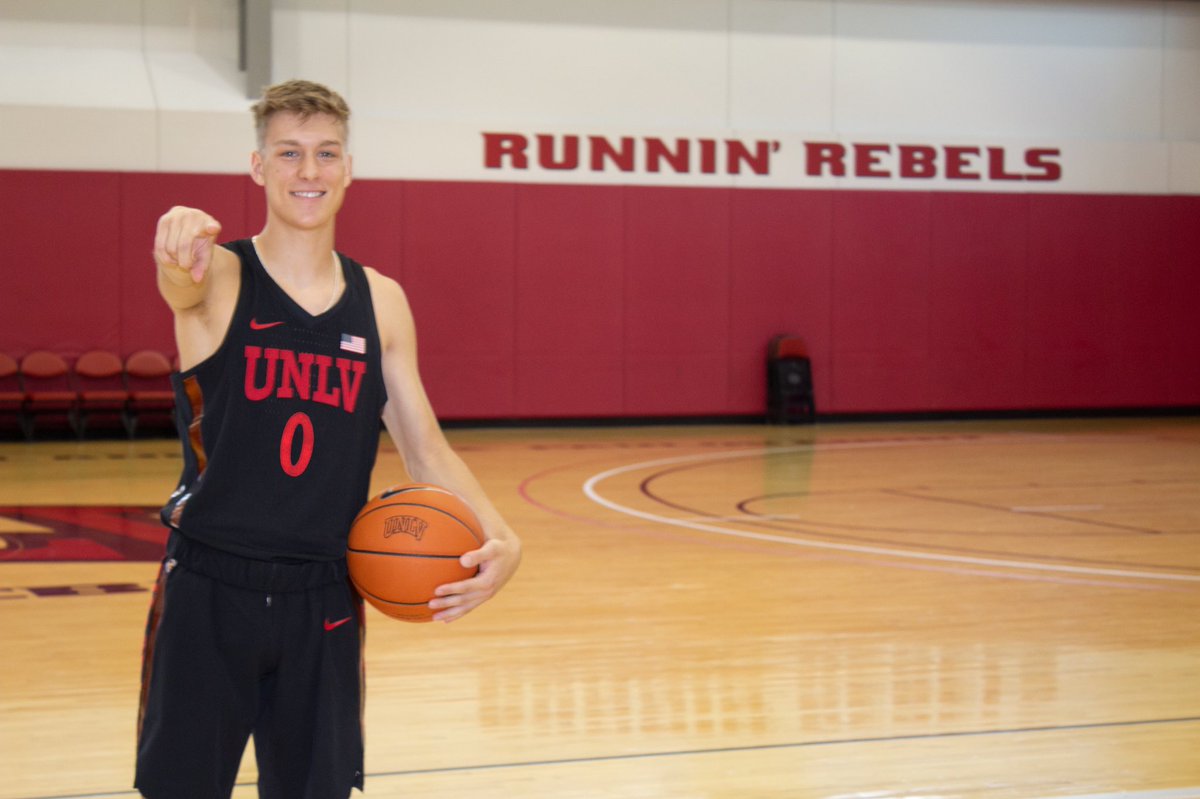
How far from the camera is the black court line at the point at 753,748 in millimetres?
3865

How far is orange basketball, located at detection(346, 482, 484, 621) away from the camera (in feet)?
8.38

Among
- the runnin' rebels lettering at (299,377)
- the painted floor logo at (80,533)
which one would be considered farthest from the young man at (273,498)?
the painted floor logo at (80,533)

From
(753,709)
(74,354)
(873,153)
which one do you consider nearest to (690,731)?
(753,709)

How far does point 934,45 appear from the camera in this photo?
51.2ft

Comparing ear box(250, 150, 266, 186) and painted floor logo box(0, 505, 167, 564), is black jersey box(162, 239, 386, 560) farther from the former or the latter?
painted floor logo box(0, 505, 167, 564)

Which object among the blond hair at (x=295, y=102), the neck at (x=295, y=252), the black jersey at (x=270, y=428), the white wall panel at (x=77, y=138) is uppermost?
the white wall panel at (x=77, y=138)

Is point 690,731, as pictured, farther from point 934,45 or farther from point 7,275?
point 934,45

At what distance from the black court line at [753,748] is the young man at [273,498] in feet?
4.68

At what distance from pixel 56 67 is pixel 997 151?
9.65 metres

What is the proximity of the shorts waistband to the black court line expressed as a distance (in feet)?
5.02

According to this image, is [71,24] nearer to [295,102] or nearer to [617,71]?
[617,71]

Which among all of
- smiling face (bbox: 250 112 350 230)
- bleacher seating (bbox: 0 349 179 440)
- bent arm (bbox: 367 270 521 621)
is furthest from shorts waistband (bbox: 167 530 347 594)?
bleacher seating (bbox: 0 349 179 440)

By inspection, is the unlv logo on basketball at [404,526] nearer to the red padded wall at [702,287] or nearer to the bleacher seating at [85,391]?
the bleacher seating at [85,391]

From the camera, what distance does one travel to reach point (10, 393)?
42.1 feet
